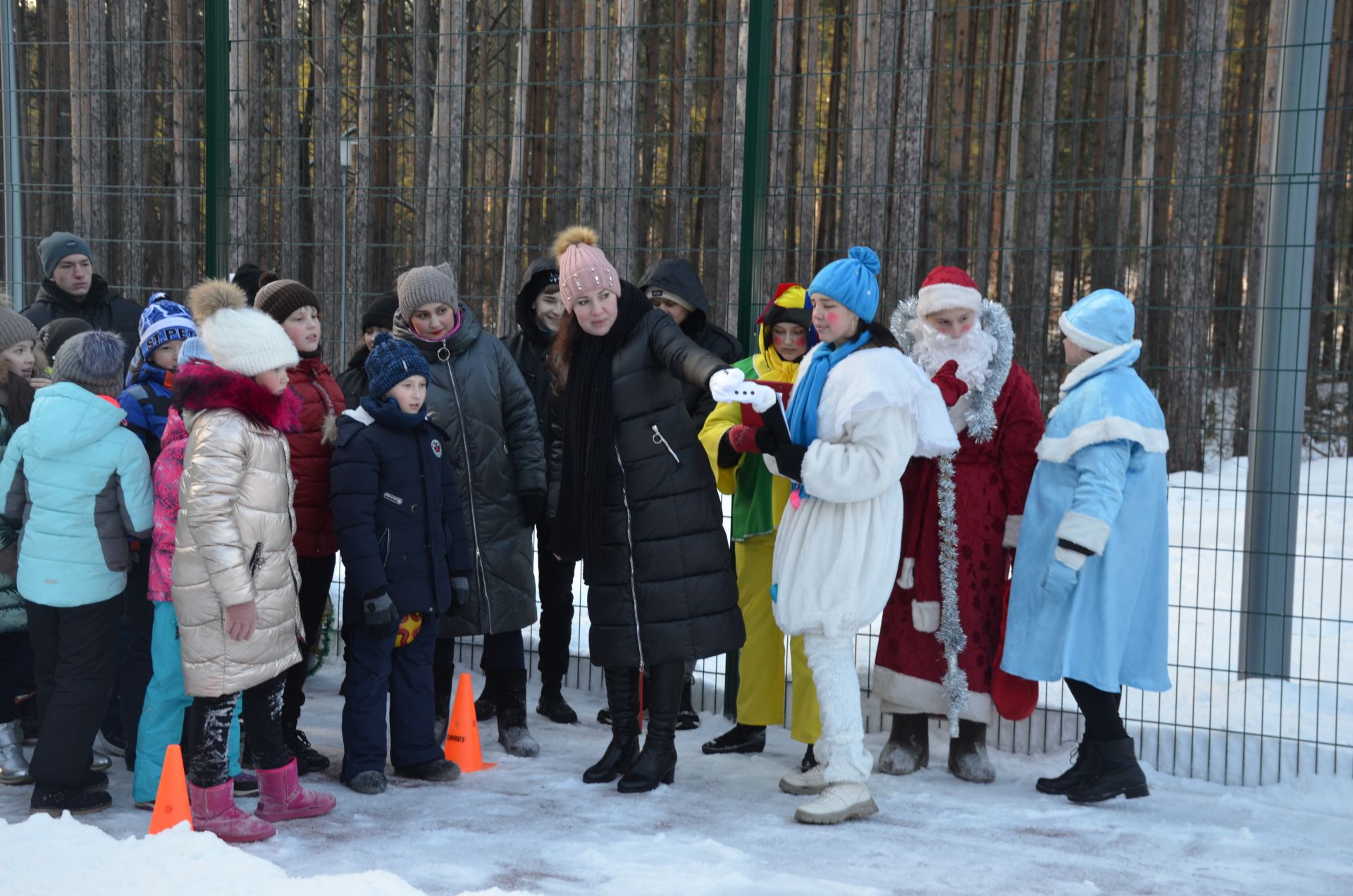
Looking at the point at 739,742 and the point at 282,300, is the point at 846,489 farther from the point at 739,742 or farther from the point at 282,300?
the point at 282,300

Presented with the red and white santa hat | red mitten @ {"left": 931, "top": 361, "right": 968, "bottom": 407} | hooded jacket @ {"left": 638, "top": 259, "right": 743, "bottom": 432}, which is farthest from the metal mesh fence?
red mitten @ {"left": 931, "top": 361, "right": 968, "bottom": 407}

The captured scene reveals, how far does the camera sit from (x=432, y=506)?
4.51m

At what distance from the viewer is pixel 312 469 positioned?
4.64 meters

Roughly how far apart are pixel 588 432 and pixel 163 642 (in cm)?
158

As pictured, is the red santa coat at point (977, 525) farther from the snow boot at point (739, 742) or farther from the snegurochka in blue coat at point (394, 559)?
the snegurochka in blue coat at point (394, 559)

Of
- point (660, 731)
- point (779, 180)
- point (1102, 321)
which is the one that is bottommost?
point (660, 731)

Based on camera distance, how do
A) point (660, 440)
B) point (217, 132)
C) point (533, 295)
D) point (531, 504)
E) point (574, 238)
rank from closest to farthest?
1. point (660, 440)
2. point (574, 238)
3. point (531, 504)
4. point (533, 295)
5. point (217, 132)

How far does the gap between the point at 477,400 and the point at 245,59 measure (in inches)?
103

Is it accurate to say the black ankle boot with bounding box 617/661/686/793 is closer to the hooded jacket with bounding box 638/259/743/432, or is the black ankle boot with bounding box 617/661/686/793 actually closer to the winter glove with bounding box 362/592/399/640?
the winter glove with bounding box 362/592/399/640

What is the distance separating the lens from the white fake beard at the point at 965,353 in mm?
4613

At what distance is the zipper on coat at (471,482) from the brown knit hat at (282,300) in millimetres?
546

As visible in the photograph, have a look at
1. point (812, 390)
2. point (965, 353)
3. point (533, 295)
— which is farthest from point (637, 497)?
point (533, 295)

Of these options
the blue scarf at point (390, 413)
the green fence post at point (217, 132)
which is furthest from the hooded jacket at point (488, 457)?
the green fence post at point (217, 132)

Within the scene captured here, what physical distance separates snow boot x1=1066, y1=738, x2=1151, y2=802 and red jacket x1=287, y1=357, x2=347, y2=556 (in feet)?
9.19
